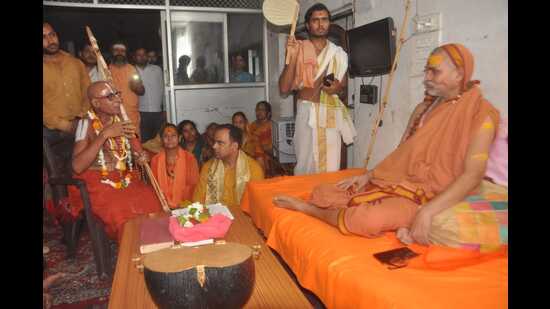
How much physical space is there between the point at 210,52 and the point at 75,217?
3.64 meters

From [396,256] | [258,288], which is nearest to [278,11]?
[396,256]

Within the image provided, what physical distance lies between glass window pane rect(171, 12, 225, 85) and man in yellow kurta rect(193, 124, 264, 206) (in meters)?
2.66

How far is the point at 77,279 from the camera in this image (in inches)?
109

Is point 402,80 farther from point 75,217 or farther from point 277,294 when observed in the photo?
point 75,217

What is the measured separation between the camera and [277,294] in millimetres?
1440

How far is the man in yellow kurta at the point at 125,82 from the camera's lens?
498cm

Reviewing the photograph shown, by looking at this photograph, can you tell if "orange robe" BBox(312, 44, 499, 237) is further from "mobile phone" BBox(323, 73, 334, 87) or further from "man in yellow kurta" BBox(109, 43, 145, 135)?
"man in yellow kurta" BBox(109, 43, 145, 135)

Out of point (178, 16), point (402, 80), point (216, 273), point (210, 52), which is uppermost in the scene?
point (178, 16)

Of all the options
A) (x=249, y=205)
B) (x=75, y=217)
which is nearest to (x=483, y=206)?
(x=249, y=205)

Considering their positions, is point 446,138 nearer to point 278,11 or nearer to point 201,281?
point 201,281

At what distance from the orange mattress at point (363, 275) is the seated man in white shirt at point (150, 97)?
3722mm

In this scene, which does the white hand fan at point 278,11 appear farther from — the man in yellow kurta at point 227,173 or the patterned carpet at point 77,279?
the patterned carpet at point 77,279

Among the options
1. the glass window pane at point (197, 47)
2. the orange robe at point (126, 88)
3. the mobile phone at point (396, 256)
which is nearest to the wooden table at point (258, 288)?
the mobile phone at point (396, 256)

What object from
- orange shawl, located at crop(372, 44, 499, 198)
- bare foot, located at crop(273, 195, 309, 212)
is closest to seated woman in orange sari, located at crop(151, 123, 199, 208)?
bare foot, located at crop(273, 195, 309, 212)
